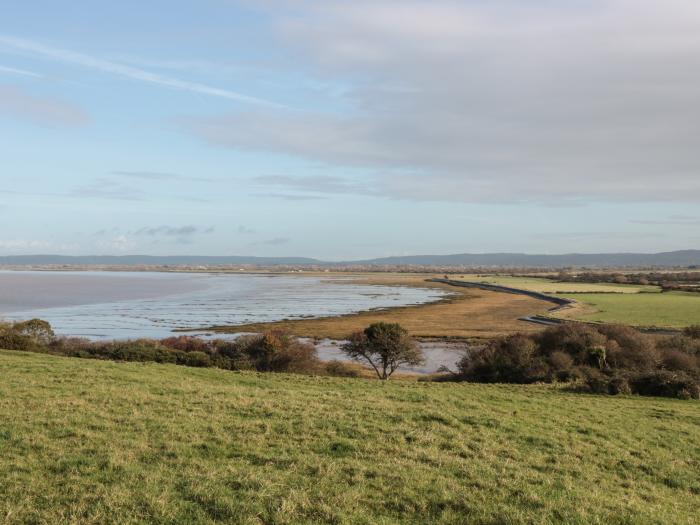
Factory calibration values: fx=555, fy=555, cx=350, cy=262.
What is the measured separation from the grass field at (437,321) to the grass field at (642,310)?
7600 mm

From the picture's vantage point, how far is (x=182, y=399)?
14.7 meters

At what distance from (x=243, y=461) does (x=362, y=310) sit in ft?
249

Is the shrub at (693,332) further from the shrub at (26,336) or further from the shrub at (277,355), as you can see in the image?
the shrub at (26,336)

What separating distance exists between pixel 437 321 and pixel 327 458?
62947 mm

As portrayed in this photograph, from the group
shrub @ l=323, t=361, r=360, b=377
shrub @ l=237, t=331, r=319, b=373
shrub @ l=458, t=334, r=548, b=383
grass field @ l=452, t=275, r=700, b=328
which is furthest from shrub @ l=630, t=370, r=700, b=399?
grass field @ l=452, t=275, r=700, b=328

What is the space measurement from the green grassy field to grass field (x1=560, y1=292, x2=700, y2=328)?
172 ft

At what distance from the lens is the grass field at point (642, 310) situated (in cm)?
6322

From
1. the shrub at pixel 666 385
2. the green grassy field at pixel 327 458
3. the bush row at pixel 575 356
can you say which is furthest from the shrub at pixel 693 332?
the green grassy field at pixel 327 458

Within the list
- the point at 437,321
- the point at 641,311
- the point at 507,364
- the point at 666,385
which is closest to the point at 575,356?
the point at 507,364

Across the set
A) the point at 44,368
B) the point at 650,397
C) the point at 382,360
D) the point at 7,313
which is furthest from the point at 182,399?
the point at 7,313

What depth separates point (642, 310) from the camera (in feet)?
249

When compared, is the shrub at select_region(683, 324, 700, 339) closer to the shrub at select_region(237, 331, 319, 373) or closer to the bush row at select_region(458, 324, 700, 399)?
the bush row at select_region(458, 324, 700, 399)

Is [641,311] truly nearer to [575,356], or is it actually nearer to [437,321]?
[437,321]

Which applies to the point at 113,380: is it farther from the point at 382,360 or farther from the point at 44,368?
the point at 382,360
